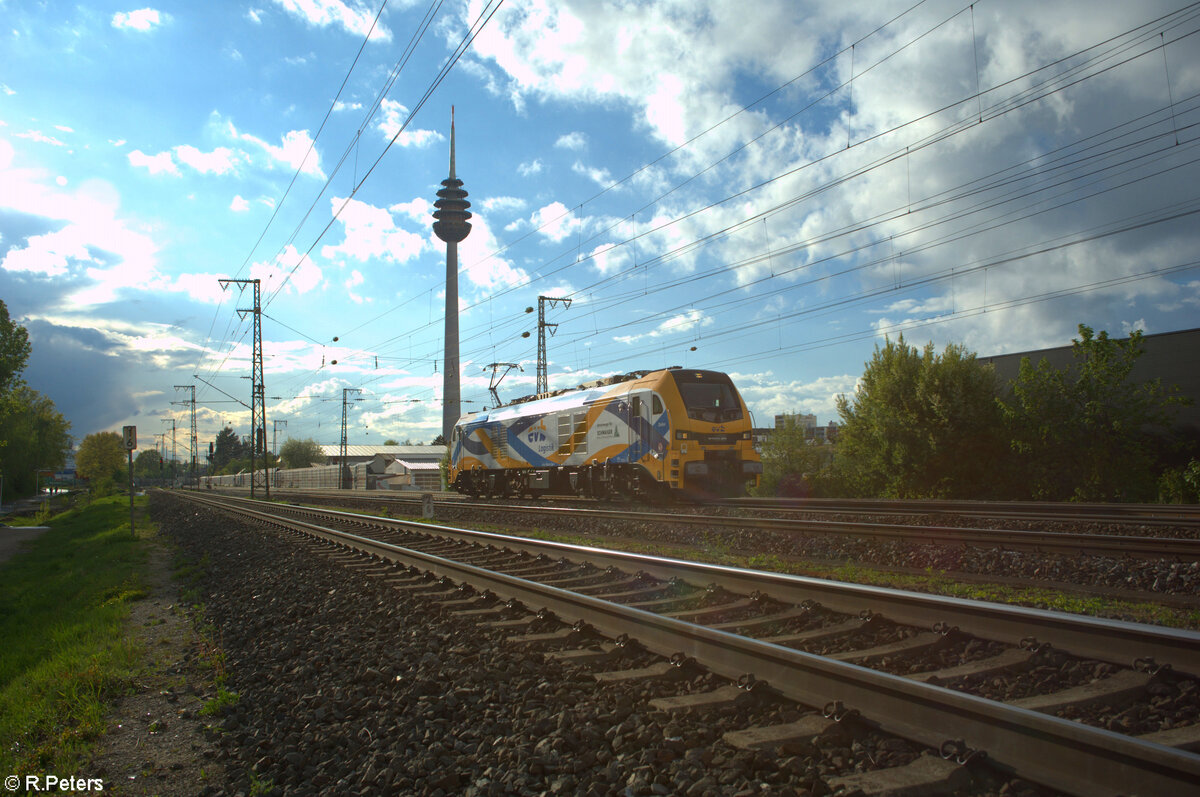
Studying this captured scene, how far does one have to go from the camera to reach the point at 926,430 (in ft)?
70.1

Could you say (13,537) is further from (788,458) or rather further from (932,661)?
(932,661)

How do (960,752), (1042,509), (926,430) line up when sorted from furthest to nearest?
(926,430), (1042,509), (960,752)

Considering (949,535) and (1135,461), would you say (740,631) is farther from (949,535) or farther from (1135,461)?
(1135,461)

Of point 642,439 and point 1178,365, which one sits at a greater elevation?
point 1178,365

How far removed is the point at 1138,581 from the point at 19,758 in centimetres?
941

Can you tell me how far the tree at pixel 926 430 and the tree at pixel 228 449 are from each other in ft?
544

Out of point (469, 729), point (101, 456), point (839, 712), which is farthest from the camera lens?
point (101, 456)

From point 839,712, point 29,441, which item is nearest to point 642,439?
point 839,712

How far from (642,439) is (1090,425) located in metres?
12.6

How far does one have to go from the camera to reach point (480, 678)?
4344mm

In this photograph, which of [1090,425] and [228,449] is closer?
[1090,425]

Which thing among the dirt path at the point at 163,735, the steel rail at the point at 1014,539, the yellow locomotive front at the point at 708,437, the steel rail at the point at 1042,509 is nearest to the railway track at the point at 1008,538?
the steel rail at the point at 1014,539

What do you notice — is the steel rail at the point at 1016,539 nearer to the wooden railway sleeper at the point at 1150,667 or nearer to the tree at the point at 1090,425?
the wooden railway sleeper at the point at 1150,667

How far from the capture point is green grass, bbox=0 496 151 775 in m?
4.18
